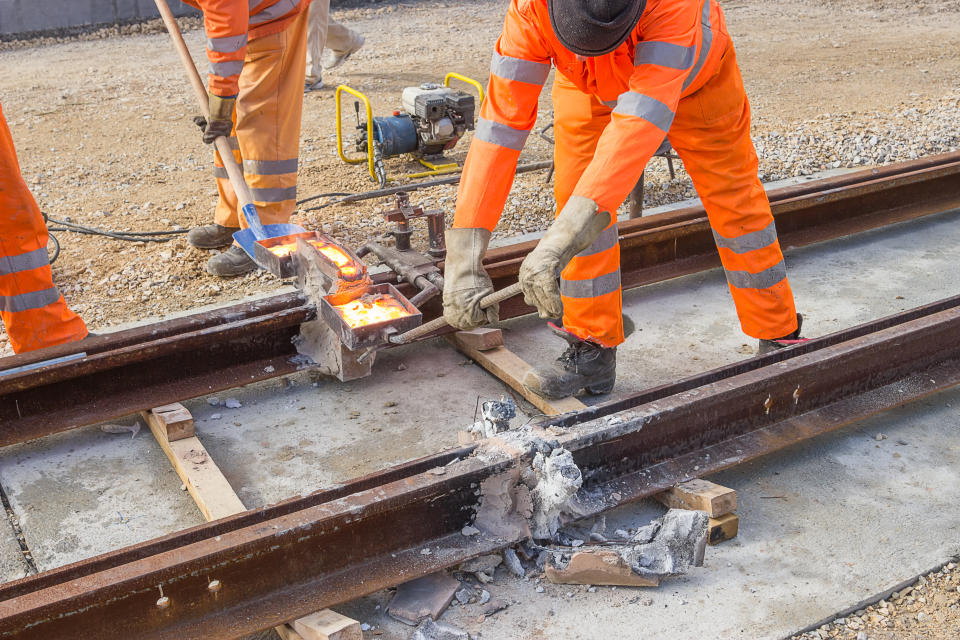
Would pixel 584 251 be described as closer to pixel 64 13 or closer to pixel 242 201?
pixel 242 201

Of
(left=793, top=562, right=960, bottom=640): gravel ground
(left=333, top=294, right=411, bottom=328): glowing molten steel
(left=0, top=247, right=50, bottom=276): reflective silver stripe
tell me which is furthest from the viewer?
(left=0, top=247, right=50, bottom=276): reflective silver stripe

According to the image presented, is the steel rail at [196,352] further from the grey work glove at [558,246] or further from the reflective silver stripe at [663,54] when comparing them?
the reflective silver stripe at [663,54]

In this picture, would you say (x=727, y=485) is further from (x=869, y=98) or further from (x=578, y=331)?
(x=869, y=98)

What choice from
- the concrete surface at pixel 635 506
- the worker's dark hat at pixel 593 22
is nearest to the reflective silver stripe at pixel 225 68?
the concrete surface at pixel 635 506

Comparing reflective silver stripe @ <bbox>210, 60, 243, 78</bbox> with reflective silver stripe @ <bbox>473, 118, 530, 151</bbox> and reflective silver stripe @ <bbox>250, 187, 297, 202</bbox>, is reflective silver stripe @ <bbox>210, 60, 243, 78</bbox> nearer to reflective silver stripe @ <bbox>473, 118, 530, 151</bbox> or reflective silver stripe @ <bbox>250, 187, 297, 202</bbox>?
reflective silver stripe @ <bbox>250, 187, 297, 202</bbox>

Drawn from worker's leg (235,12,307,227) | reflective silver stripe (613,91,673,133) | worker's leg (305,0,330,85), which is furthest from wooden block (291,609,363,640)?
worker's leg (305,0,330,85)

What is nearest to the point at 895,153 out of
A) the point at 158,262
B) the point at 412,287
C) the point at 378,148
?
the point at 378,148

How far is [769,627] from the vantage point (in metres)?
2.65

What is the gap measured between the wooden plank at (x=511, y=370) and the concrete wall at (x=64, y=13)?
397 inches

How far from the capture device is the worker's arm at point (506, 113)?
2.95m

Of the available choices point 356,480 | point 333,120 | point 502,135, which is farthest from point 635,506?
point 333,120

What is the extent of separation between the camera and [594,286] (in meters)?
3.73

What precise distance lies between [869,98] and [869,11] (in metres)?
5.77

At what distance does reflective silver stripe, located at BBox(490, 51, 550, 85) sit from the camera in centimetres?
295
